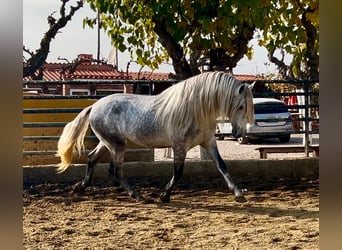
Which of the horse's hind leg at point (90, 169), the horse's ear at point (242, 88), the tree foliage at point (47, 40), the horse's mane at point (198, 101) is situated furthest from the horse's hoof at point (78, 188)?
the tree foliage at point (47, 40)

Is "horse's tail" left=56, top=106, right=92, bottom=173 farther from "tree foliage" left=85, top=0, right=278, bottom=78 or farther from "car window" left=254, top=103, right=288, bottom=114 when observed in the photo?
"car window" left=254, top=103, right=288, bottom=114

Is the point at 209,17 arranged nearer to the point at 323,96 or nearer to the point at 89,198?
the point at 89,198

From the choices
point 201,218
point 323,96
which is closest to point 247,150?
point 201,218

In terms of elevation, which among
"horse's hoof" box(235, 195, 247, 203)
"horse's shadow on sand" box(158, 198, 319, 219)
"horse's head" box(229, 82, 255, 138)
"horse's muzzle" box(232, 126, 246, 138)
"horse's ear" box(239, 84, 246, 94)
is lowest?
"horse's shadow on sand" box(158, 198, 319, 219)

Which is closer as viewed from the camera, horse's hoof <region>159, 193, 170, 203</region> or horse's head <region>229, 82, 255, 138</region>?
horse's head <region>229, 82, 255, 138</region>

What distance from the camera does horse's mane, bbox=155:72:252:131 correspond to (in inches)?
160

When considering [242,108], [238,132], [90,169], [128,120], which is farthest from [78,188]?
[242,108]

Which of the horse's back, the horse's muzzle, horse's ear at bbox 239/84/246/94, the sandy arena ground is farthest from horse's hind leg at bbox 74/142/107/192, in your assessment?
horse's ear at bbox 239/84/246/94

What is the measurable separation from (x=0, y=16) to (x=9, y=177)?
132mm

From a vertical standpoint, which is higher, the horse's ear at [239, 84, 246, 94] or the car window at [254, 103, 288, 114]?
the horse's ear at [239, 84, 246, 94]

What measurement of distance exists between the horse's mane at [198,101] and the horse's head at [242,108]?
0.11 ft

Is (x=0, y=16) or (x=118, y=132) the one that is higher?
(x=0, y=16)

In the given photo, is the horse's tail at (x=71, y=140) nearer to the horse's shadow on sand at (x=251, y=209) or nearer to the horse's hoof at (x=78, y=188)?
the horse's hoof at (x=78, y=188)

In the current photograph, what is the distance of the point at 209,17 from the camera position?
555 centimetres
